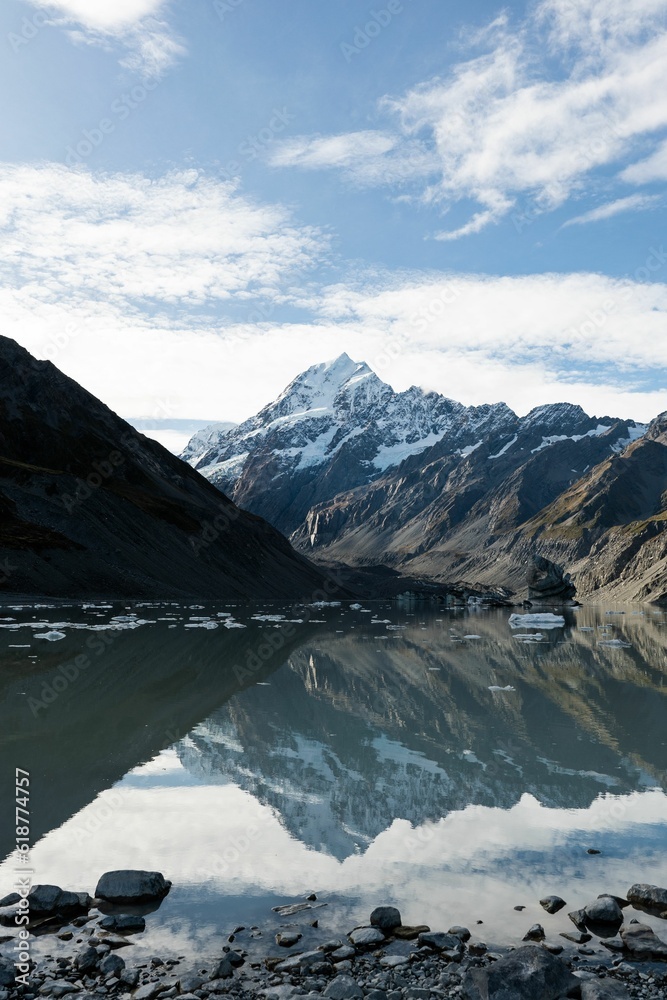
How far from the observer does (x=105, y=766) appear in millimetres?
16203

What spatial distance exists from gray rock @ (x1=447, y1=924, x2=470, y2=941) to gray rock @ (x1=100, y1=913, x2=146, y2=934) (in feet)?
12.4

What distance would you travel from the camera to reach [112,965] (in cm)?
771

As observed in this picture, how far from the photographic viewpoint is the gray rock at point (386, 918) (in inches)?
348

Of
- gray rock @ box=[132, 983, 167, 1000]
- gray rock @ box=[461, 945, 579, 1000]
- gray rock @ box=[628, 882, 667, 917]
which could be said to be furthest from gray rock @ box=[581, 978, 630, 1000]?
gray rock @ box=[132, 983, 167, 1000]

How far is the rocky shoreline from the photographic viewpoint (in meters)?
7.37

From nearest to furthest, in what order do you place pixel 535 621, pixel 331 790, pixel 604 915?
pixel 604 915 < pixel 331 790 < pixel 535 621

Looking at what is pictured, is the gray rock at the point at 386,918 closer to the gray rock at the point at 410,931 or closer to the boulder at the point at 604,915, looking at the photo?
the gray rock at the point at 410,931

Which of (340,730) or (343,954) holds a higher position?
(343,954)

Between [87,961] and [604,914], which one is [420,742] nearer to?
[604,914]

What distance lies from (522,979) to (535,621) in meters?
77.1

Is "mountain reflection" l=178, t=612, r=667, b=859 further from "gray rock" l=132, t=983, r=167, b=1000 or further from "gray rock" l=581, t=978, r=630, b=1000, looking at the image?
"gray rock" l=581, t=978, r=630, b=1000

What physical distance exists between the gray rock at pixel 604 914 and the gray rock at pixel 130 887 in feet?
18.4

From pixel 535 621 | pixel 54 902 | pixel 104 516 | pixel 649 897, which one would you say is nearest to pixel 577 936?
pixel 649 897

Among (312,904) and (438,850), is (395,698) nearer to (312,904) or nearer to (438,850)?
(438,850)
